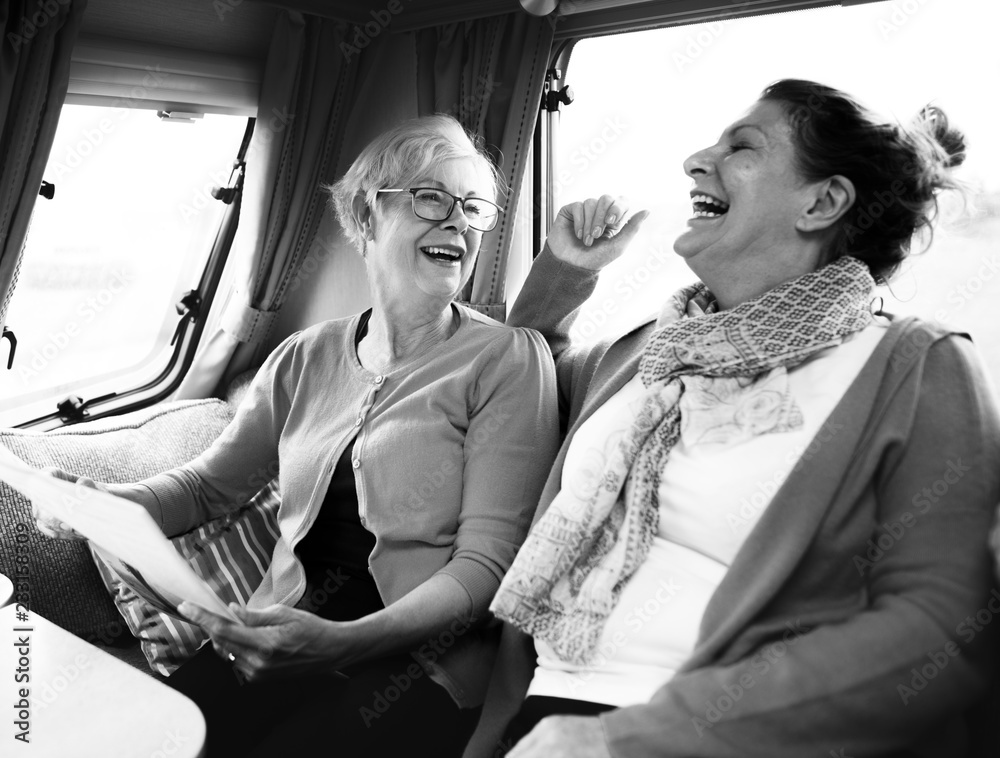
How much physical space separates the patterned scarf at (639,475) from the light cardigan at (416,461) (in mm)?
201

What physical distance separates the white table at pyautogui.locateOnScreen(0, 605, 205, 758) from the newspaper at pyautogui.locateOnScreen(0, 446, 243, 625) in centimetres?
13

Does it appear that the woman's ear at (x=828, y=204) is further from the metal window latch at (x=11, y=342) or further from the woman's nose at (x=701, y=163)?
the metal window latch at (x=11, y=342)

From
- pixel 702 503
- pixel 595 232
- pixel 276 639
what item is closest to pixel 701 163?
pixel 595 232

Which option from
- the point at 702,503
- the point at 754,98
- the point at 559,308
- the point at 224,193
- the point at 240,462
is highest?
the point at 754,98

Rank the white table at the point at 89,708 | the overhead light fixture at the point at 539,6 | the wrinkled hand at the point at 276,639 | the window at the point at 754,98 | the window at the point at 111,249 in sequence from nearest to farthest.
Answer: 1. the white table at the point at 89,708
2. the wrinkled hand at the point at 276,639
3. the window at the point at 754,98
4. the overhead light fixture at the point at 539,6
5. the window at the point at 111,249

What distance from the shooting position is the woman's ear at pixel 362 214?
200cm

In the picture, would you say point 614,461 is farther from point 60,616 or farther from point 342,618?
point 60,616

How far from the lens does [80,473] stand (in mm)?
2072

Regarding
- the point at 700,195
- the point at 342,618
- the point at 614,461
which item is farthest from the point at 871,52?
the point at 342,618

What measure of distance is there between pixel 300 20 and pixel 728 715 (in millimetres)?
2273

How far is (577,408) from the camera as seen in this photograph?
180 cm

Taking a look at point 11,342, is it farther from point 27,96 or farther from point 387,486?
point 387,486

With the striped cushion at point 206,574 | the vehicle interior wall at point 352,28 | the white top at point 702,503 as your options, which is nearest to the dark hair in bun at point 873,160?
the white top at point 702,503

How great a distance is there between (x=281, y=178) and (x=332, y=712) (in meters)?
1.77
